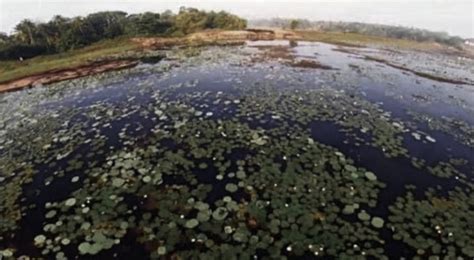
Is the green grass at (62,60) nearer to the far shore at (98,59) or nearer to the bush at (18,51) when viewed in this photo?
the far shore at (98,59)

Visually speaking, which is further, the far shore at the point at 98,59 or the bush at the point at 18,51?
the bush at the point at 18,51

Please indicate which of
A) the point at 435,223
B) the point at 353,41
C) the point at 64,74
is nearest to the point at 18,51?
the point at 64,74

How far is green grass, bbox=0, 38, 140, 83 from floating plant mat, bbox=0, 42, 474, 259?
16.8 metres

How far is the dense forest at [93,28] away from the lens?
55703mm

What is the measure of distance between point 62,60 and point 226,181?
38023 mm

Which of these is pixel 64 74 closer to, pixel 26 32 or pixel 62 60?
pixel 62 60

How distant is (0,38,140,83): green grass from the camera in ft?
126

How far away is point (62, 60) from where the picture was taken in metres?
44.6

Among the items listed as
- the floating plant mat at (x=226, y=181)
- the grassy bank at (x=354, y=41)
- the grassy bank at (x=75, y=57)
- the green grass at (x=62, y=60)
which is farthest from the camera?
the grassy bank at (x=354, y=41)

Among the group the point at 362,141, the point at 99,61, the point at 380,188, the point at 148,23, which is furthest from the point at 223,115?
the point at 148,23

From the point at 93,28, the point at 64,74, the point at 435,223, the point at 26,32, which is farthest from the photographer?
the point at 93,28

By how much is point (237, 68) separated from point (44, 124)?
52.9 ft

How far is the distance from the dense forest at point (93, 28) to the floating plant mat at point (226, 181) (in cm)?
3662

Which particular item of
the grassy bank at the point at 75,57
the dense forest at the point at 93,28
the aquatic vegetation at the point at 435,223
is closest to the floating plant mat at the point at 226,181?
the aquatic vegetation at the point at 435,223
